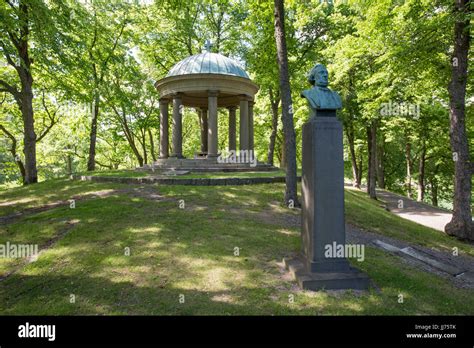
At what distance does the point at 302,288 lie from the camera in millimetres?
4980

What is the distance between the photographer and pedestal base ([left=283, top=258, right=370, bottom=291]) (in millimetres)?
4984

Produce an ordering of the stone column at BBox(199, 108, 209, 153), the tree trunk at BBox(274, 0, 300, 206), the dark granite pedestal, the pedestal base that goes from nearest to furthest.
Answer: the pedestal base, the dark granite pedestal, the tree trunk at BBox(274, 0, 300, 206), the stone column at BBox(199, 108, 209, 153)

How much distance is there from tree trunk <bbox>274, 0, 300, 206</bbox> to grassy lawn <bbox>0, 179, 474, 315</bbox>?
85 centimetres

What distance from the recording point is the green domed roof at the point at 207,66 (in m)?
17.3

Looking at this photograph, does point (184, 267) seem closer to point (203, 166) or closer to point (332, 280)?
point (332, 280)

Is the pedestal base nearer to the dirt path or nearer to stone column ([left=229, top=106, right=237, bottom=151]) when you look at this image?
the dirt path

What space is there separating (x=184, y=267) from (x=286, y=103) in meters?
6.66

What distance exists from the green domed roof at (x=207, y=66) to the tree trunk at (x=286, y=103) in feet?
23.1

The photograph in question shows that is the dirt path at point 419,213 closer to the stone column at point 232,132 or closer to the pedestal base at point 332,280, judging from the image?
the pedestal base at point 332,280

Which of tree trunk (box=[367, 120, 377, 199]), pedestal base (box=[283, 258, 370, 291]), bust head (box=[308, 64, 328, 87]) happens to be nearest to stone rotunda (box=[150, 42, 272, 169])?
tree trunk (box=[367, 120, 377, 199])

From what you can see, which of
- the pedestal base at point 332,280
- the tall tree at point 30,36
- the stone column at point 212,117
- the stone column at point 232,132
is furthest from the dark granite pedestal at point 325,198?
the stone column at point 232,132
